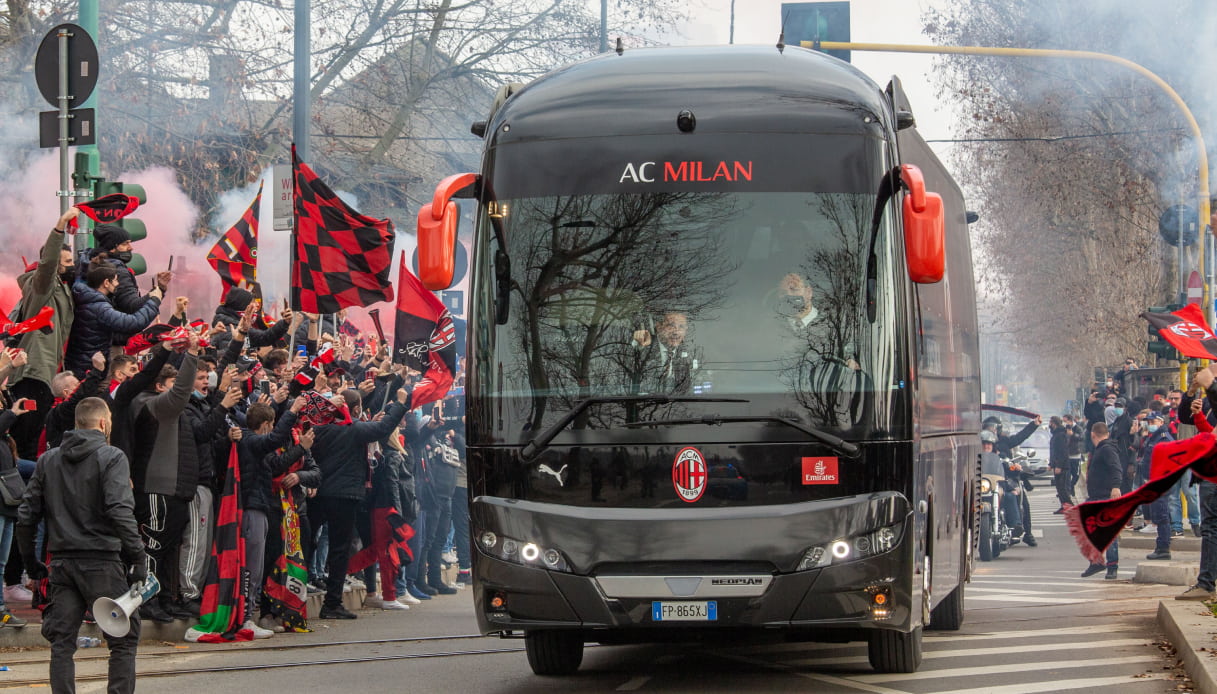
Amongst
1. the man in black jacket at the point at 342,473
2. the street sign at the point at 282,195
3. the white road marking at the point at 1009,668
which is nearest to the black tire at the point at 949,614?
the white road marking at the point at 1009,668

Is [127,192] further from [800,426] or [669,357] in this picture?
[800,426]

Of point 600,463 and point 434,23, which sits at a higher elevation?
point 434,23

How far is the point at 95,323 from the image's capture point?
1173 cm

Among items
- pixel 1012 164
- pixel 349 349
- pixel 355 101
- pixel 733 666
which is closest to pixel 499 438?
pixel 733 666

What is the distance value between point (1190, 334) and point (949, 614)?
8.63 feet

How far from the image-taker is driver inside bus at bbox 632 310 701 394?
8648mm

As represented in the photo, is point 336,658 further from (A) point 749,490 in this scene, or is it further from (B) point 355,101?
(B) point 355,101

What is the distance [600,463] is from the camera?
340 inches

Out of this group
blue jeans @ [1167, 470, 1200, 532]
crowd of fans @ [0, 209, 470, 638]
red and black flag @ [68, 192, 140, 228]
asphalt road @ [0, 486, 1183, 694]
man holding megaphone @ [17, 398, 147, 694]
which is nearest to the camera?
man holding megaphone @ [17, 398, 147, 694]

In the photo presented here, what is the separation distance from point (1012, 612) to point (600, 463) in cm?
713

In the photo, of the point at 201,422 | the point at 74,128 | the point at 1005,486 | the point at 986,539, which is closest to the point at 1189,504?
the point at 1005,486

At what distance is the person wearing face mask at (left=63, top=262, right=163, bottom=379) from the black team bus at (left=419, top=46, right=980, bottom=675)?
3.34 meters

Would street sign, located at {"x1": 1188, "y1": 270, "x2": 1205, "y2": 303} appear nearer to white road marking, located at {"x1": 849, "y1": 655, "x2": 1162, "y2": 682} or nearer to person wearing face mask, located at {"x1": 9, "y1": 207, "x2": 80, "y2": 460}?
white road marking, located at {"x1": 849, "y1": 655, "x2": 1162, "y2": 682}

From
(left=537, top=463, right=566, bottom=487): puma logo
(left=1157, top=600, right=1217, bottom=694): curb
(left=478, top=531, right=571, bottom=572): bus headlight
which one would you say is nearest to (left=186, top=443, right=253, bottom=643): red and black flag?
(left=478, top=531, right=571, bottom=572): bus headlight
